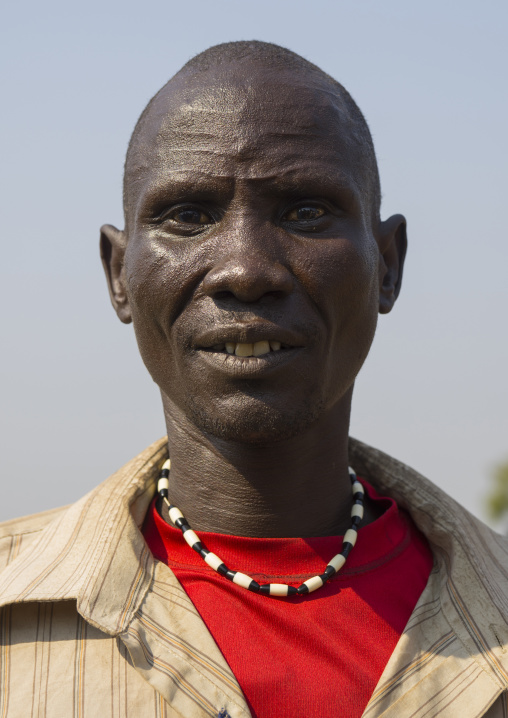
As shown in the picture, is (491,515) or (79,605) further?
(491,515)

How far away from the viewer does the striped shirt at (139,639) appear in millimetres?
2703

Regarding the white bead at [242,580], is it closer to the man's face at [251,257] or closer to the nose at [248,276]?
the man's face at [251,257]

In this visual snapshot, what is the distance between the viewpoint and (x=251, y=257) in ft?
9.64

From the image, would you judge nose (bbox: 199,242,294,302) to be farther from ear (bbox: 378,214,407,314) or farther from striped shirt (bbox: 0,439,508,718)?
striped shirt (bbox: 0,439,508,718)

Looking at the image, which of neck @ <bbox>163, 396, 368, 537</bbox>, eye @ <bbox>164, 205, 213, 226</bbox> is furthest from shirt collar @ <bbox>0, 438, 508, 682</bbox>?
eye @ <bbox>164, 205, 213, 226</bbox>

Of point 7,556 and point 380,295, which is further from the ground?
point 380,295

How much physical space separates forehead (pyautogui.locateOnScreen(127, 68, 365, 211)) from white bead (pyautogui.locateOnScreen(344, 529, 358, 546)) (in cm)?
129

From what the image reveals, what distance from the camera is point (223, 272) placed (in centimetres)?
293

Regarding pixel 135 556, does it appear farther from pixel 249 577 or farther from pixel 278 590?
pixel 278 590

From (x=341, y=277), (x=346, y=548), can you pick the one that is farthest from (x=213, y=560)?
(x=341, y=277)

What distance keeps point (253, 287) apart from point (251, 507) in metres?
0.89

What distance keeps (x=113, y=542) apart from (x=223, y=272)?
40.2 inches

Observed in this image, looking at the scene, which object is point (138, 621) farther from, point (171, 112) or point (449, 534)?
point (171, 112)

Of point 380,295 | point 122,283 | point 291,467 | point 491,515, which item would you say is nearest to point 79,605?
point 291,467
